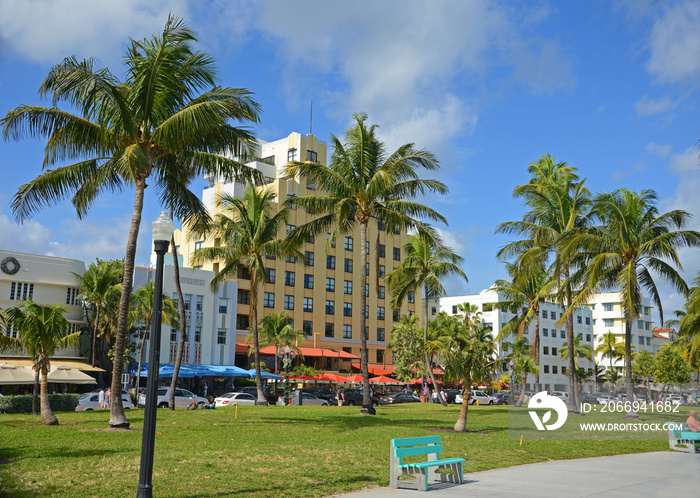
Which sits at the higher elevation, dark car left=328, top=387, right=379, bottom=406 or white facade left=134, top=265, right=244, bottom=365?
white facade left=134, top=265, right=244, bottom=365

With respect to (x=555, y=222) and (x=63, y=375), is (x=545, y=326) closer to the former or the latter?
(x=555, y=222)

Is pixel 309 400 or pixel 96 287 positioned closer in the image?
pixel 309 400

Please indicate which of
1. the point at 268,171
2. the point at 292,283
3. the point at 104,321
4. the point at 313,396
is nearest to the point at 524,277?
the point at 313,396

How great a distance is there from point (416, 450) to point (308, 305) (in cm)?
6279

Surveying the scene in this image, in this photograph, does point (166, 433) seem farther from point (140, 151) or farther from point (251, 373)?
point (251, 373)

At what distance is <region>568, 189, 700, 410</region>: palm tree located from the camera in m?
28.1

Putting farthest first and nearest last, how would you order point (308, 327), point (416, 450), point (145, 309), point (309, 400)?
point (308, 327) < point (145, 309) < point (309, 400) < point (416, 450)

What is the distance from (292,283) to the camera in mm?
72188

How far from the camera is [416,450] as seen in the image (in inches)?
437

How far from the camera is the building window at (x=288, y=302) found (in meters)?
71.1

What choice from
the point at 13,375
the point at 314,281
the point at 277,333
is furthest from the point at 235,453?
the point at 314,281

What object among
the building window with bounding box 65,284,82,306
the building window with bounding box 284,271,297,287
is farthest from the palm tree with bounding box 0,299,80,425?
the building window with bounding box 284,271,297,287

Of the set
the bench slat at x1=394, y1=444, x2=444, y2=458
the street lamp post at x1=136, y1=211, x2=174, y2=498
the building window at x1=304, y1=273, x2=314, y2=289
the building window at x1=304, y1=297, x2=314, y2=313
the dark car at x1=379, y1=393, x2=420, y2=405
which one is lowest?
the dark car at x1=379, y1=393, x2=420, y2=405

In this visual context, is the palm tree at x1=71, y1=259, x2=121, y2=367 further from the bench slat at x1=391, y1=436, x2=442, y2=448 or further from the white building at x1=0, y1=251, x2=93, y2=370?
the bench slat at x1=391, y1=436, x2=442, y2=448
